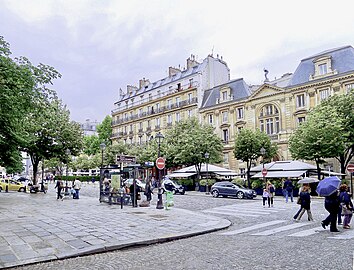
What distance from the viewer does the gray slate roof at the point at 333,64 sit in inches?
1361

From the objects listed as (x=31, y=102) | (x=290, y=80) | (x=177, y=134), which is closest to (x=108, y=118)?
(x=177, y=134)

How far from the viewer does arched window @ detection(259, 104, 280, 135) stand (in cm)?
3988

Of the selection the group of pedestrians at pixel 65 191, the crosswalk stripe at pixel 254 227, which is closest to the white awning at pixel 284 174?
the group of pedestrians at pixel 65 191

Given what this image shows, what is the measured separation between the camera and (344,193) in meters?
11.1

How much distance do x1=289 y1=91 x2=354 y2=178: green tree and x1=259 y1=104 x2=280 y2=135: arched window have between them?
30.5ft

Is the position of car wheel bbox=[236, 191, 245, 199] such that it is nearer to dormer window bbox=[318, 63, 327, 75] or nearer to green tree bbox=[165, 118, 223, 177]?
green tree bbox=[165, 118, 223, 177]

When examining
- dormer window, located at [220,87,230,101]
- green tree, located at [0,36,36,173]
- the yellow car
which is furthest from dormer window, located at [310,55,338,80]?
the yellow car

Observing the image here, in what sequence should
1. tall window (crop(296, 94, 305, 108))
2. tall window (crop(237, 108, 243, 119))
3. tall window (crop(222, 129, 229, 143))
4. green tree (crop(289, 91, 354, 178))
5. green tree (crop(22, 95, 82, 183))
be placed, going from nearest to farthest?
green tree (crop(289, 91, 354, 178)) → green tree (crop(22, 95, 82, 183)) → tall window (crop(296, 94, 305, 108)) → tall window (crop(237, 108, 243, 119)) → tall window (crop(222, 129, 229, 143))

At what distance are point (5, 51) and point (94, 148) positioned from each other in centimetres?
6548

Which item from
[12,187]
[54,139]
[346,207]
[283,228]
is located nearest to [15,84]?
[283,228]

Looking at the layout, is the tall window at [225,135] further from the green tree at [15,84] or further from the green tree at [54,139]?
the green tree at [15,84]

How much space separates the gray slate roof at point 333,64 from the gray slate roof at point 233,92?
658cm

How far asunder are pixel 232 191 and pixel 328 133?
899cm

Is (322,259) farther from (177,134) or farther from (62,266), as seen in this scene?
(177,134)
